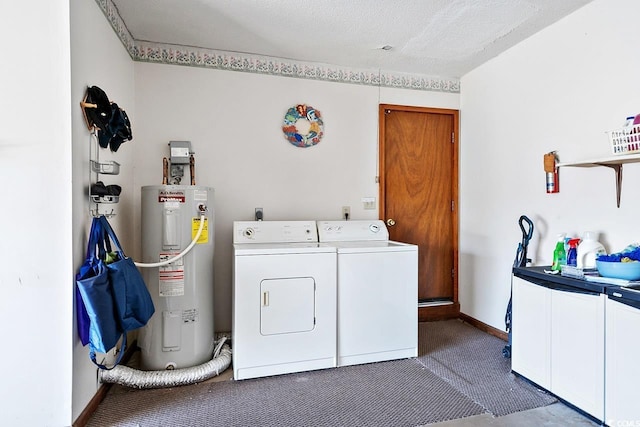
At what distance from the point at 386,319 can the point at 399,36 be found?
226cm

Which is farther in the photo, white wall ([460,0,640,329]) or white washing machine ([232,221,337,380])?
white washing machine ([232,221,337,380])

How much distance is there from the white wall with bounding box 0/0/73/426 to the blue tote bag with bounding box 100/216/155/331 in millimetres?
208

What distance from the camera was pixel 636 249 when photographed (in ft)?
6.55

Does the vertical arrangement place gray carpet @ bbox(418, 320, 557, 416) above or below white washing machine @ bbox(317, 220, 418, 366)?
below

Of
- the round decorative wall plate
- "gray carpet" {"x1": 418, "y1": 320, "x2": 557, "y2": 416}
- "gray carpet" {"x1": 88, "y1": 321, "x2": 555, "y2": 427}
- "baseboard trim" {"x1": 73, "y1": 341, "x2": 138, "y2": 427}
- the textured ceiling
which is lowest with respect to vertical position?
"gray carpet" {"x1": 88, "y1": 321, "x2": 555, "y2": 427}

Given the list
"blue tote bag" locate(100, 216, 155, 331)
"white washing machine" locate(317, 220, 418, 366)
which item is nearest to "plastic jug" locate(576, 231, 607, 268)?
"white washing machine" locate(317, 220, 418, 366)

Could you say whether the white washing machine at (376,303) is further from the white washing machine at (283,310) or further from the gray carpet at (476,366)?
the gray carpet at (476,366)

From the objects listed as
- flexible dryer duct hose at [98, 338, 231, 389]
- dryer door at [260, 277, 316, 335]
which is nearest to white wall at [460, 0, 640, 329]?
dryer door at [260, 277, 316, 335]

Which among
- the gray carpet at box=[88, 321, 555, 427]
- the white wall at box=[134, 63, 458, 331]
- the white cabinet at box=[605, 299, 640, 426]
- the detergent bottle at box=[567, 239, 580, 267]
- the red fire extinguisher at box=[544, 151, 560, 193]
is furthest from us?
the white wall at box=[134, 63, 458, 331]

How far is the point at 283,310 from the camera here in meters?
2.52

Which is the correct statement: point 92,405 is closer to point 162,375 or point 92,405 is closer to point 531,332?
point 162,375

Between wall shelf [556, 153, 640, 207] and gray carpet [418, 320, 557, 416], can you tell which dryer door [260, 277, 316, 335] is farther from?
wall shelf [556, 153, 640, 207]

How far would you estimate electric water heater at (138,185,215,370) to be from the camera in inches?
98.0

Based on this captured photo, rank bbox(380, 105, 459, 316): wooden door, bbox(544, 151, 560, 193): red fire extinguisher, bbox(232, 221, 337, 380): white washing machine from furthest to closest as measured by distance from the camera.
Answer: bbox(380, 105, 459, 316): wooden door → bbox(544, 151, 560, 193): red fire extinguisher → bbox(232, 221, 337, 380): white washing machine
